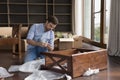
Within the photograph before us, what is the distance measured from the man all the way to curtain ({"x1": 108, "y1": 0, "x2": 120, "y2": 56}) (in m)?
1.68

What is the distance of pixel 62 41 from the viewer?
21.2 ft

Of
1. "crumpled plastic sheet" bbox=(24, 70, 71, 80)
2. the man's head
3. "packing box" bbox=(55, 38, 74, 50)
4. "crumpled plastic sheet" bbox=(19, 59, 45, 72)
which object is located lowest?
"crumpled plastic sheet" bbox=(24, 70, 71, 80)

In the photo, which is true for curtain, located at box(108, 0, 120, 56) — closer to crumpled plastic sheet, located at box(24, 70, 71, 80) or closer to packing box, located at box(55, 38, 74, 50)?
packing box, located at box(55, 38, 74, 50)

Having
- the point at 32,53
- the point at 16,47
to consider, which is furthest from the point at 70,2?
the point at 32,53

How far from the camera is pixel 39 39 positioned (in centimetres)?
405

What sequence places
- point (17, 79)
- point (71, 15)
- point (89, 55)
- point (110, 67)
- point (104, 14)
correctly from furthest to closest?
point (71, 15) < point (104, 14) < point (110, 67) < point (89, 55) < point (17, 79)

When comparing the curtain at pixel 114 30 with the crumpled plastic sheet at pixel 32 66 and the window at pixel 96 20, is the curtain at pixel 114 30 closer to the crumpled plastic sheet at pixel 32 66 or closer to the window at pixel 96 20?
the window at pixel 96 20

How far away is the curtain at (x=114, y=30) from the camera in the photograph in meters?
5.06

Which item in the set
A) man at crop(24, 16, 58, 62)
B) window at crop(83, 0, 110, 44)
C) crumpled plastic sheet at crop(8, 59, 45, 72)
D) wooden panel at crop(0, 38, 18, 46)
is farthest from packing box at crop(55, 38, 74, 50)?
crumpled plastic sheet at crop(8, 59, 45, 72)

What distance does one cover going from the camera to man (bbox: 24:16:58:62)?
3.90 metres

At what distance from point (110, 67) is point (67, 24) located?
4680mm

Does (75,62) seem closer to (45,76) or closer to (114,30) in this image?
(45,76)

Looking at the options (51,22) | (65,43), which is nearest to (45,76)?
(51,22)

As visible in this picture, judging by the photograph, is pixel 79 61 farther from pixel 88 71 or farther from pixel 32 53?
pixel 32 53
